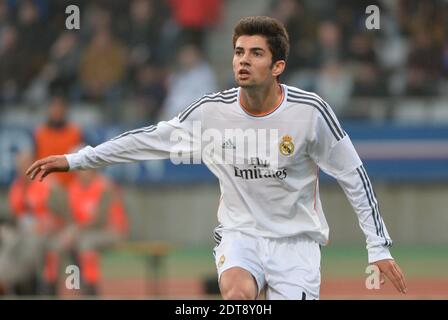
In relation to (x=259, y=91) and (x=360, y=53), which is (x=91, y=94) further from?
(x=259, y=91)

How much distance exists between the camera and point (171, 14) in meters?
19.6

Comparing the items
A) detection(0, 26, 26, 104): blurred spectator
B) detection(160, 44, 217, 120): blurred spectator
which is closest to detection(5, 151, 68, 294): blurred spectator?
detection(160, 44, 217, 120): blurred spectator

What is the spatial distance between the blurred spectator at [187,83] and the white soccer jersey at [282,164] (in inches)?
402

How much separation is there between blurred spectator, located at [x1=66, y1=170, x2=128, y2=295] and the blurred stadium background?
2.30 metres

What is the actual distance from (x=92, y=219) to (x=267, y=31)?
658 centimetres

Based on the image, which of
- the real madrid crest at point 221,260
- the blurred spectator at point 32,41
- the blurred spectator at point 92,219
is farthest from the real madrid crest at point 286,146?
the blurred spectator at point 32,41

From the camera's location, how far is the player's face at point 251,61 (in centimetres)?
757

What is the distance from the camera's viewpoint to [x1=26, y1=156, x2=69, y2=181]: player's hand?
25.2 ft

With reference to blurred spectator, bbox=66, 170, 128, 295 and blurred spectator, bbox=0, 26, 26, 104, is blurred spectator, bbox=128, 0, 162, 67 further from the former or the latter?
blurred spectator, bbox=66, 170, 128, 295

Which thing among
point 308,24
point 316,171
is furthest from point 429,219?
point 316,171

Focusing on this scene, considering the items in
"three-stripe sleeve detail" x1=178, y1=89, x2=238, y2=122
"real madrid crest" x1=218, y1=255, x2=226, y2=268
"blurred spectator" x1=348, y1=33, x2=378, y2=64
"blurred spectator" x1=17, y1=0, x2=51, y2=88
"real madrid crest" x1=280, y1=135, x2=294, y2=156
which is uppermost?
"blurred spectator" x1=17, y1=0, x2=51, y2=88

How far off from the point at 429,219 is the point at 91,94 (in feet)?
17.5
